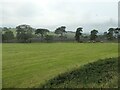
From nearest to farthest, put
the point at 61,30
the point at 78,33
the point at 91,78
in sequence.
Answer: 1. the point at 91,78
2. the point at 78,33
3. the point at 61,30

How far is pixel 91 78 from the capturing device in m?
17.2

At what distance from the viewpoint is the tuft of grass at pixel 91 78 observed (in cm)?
1516

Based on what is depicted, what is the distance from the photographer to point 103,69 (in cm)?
1959

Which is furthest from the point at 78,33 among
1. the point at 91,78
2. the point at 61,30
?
the point at 91,78

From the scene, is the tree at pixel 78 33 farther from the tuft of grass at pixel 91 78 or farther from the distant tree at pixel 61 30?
the tuft of grass at pixel 91 78

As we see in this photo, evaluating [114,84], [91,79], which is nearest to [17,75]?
[91,79]

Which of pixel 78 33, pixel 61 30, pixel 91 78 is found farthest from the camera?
pixel 61 30

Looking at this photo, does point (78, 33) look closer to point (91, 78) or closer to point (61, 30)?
point (61, 30)

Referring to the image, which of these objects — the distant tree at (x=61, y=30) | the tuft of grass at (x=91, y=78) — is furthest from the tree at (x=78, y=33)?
the tuft of grass at (x=91, y=78)

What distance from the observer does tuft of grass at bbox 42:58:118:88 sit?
15164 millimetres

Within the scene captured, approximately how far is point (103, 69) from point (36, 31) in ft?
494

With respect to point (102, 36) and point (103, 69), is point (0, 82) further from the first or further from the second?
point (102, 36)

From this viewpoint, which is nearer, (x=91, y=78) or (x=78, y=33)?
(x=91, y=78)

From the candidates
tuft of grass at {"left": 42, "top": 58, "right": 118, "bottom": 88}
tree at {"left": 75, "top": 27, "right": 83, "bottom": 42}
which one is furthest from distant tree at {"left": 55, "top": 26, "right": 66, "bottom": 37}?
tuft of grass at {"left": 42, "top": 58, "right": 118, "bottom": 88}
